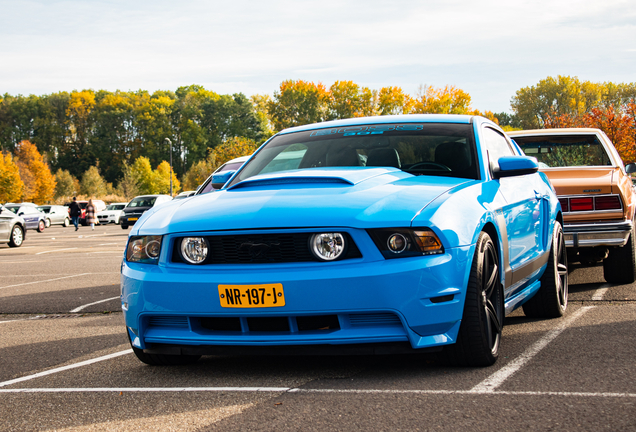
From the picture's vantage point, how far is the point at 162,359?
4352mm

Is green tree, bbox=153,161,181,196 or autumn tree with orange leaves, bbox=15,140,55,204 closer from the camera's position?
autumn tree with orange leaves, bbox=15,140,55,204

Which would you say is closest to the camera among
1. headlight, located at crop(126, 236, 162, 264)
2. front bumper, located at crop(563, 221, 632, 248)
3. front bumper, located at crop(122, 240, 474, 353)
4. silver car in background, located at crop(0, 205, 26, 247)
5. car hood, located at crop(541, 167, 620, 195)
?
front bumper, located at crop(122, 240, 474, 353)

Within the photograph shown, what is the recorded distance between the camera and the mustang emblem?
3.69m

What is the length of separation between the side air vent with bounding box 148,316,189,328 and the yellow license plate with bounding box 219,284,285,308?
1.06 feet

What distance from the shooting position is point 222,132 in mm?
115312

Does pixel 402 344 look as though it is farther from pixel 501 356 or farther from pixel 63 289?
pixel 63 289

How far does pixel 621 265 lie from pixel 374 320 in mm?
5258

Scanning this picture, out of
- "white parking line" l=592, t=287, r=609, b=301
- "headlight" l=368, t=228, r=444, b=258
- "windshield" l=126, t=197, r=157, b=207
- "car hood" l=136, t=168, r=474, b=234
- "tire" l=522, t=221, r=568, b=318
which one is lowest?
"windshield" l=126, t=197, r=157, b=207

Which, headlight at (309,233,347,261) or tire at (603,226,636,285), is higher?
headlight at (309,233,347,261)

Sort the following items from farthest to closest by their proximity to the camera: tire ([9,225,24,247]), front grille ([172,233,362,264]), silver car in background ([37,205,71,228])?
silver car in background ([37,205,71,228]), tire ([9,225,24,247]), front grille ([172,233,362,264])

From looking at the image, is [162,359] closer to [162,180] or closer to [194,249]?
[194,249]

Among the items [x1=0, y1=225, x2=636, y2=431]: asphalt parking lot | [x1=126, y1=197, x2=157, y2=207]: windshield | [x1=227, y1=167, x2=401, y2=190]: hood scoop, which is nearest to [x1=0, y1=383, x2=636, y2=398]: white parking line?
[x1=0, y1=225, x2=636, y2=431]: asphalt parking lot

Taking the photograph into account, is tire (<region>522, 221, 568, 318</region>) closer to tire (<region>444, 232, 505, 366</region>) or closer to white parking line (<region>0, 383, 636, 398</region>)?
tire (<region>444, 232, 505, 366</region>)

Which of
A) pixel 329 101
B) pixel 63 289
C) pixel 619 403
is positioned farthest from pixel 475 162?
pixel 329 101
